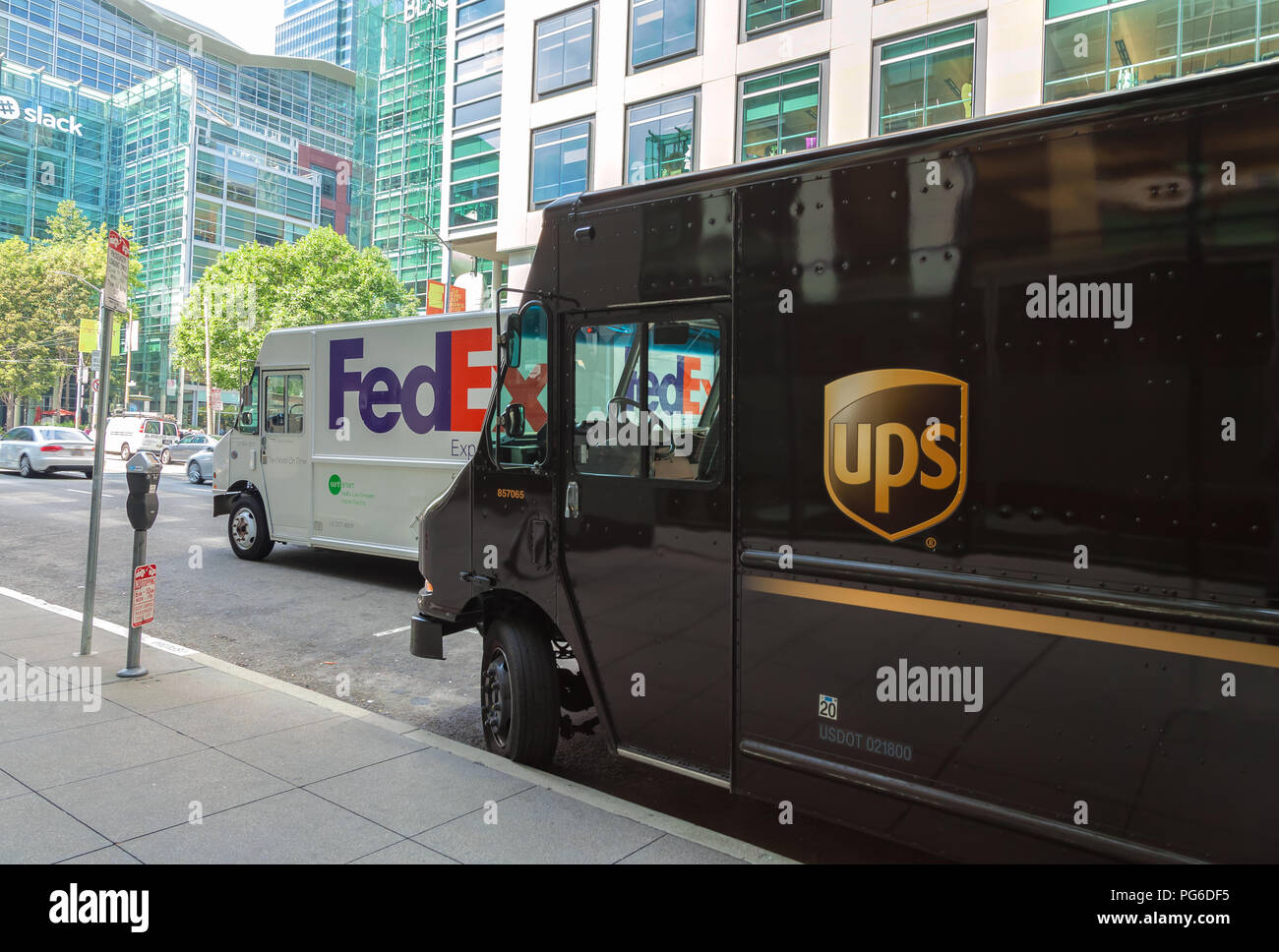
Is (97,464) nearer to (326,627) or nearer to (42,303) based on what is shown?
(326,627)

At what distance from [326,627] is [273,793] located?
14.7 feet

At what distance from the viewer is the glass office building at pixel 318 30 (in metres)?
113

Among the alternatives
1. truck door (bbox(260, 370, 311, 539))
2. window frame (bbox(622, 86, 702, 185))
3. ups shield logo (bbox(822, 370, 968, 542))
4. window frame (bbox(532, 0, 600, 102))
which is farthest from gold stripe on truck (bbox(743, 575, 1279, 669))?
window frame (bbox(532, 0, 600, 102))

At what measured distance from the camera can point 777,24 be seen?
2047 centimetres

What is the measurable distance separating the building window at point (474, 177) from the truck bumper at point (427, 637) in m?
34.1

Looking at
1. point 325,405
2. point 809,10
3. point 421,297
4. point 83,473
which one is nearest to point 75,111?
point 421,297

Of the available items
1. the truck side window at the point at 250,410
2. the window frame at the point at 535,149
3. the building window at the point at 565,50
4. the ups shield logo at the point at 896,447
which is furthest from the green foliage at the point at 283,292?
the ups shield logo at the point at 896,447

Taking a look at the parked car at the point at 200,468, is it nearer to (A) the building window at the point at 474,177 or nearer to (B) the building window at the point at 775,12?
(A) the building window at the point at 474,177

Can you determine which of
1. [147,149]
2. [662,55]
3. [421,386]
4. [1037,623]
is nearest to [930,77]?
[662,55]

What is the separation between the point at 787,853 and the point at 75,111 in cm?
8613

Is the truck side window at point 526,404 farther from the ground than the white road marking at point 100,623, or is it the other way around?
the truck side window at point 526,404

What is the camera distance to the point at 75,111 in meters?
70.4

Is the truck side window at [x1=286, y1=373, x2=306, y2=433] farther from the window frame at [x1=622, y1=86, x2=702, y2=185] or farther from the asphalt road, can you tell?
the window frame at [x1=622, y1=86, x2=702, y2=185]

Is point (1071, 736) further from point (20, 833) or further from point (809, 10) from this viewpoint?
point (809, 10)
